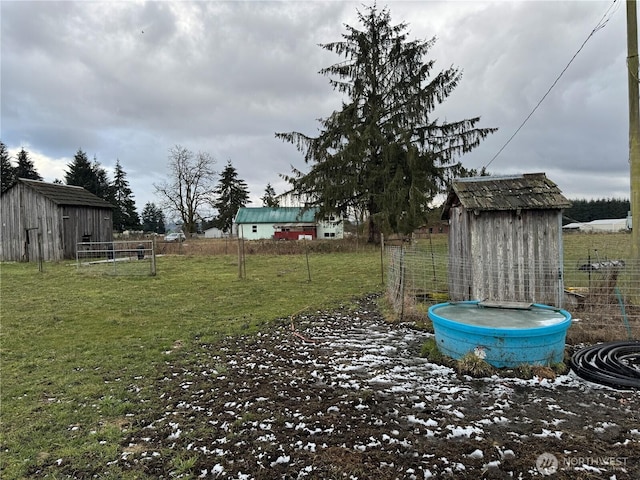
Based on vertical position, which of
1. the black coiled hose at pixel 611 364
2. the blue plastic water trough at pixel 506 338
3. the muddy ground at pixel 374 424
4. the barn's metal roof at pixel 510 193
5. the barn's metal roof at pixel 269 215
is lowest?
the muddy ground at pixel 374 424

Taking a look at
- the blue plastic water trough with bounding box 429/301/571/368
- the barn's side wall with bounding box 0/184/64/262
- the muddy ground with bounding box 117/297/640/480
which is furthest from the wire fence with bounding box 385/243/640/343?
the barn's side wall with bounding box 0/184/64/262

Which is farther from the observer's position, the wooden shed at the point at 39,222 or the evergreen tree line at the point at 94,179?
the evergreen tree line at the point at 94,179

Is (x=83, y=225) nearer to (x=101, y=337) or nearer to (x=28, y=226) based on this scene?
(x=28, y=226)

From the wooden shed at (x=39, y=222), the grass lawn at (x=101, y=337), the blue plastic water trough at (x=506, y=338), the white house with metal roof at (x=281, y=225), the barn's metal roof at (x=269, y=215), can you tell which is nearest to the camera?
the grass lawn at (x=101, y=337)

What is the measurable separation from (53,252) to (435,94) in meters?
25.7

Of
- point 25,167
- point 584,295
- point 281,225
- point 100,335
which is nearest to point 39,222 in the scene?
point 100,335

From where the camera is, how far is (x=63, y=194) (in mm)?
24875

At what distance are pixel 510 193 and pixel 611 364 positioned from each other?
12.5 feet

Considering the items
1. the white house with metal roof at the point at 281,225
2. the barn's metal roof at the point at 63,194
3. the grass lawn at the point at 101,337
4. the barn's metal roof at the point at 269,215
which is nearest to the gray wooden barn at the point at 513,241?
the grass lawn at the point at 101,337

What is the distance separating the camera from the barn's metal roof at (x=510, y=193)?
23.5 ft

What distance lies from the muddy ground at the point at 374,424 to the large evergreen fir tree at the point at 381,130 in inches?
786

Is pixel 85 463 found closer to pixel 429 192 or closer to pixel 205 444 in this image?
pixel 205 444

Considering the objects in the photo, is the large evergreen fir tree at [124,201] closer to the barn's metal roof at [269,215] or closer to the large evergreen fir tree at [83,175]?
the large evergreen fir tree at [83,175]

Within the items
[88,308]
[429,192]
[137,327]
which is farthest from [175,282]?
[429,192]
